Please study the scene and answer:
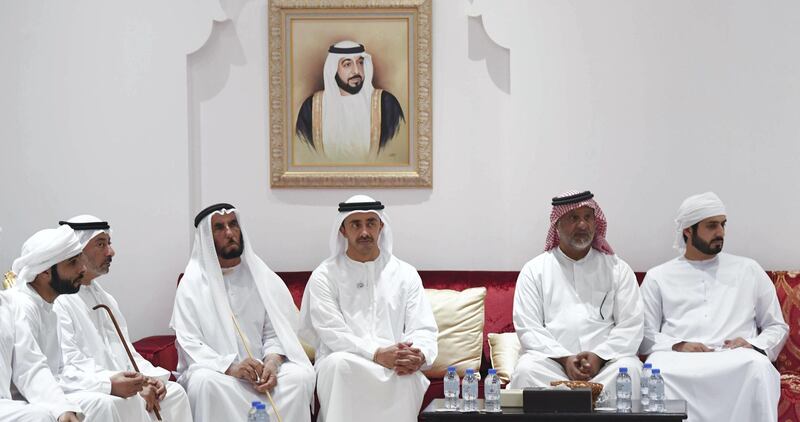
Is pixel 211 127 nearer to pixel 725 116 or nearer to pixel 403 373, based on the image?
pixel 403 373

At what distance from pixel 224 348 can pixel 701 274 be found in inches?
111

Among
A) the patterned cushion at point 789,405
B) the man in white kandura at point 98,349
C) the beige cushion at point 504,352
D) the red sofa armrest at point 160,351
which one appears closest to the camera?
the man in white kandura at point 98,349

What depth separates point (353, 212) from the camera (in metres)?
6.11

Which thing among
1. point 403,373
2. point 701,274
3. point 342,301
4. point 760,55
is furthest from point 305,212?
point 760,55

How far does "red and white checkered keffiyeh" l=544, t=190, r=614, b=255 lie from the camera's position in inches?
238

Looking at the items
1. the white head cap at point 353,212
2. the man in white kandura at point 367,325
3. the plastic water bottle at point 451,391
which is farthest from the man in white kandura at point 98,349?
the plastic water bottle at point 451,391

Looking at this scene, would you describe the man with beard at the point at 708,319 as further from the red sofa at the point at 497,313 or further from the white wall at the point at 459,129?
the white wall at the point at 459,129

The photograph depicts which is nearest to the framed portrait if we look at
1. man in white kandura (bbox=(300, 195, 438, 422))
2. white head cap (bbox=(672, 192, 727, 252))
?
man in white kandura (bbox=(300, 195, 438, 422))

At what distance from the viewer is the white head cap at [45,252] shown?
4750 millimetres

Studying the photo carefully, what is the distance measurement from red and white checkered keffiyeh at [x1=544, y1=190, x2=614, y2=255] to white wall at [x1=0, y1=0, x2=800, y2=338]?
2.00 ft

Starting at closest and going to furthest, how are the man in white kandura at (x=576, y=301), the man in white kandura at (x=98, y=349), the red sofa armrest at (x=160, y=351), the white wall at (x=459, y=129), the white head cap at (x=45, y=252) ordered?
1. the white head cap at (x=45, y=252)
2. the man in white kandura at (x=98, y=349)
3. the man in white kandura at (x=576, y=301)
4. the red sofa armrest at (x=160, y=351)
5. the white wall at (x=459, y=129)

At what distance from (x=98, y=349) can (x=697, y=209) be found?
11.3 ft

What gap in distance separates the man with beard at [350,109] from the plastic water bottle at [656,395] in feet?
8.73

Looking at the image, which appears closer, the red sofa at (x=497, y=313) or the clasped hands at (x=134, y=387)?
the clasped hands at (x=134, y=387)
